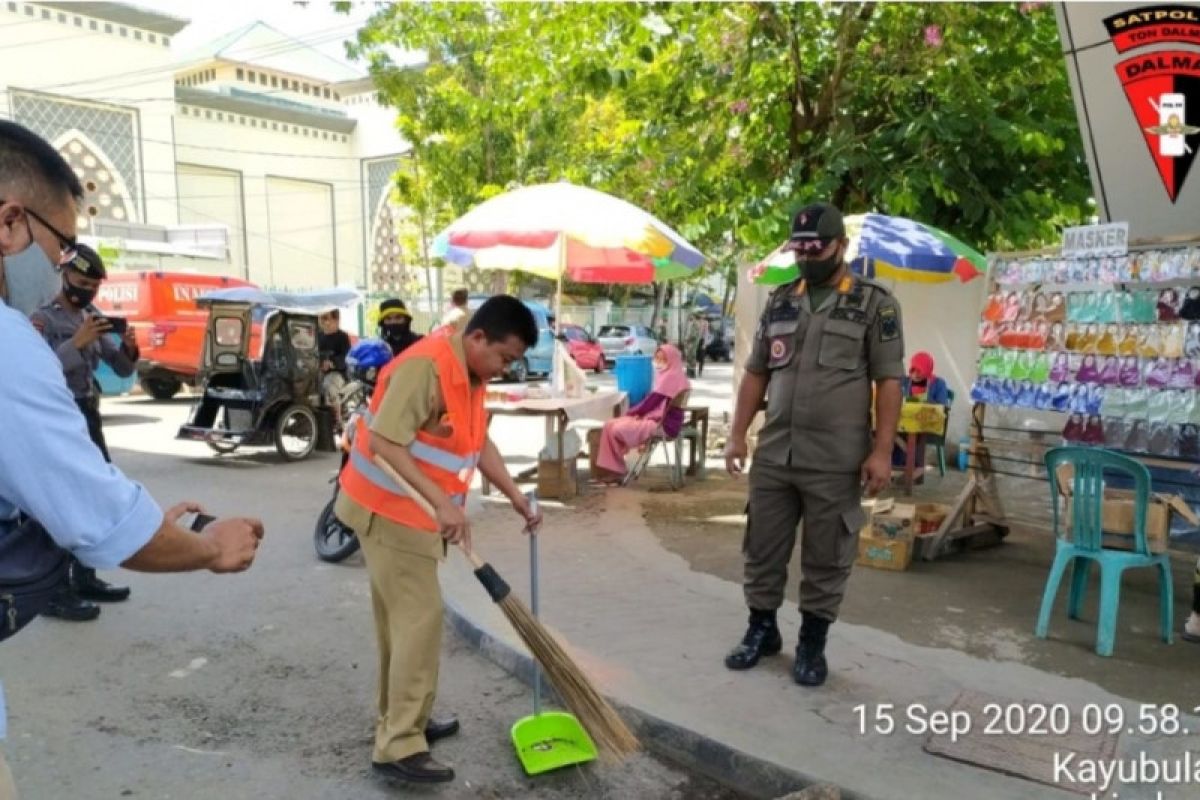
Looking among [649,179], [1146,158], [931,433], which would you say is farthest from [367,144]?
[1146,158]

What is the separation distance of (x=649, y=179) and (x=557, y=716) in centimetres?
822

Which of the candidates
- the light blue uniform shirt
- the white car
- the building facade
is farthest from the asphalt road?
the white car

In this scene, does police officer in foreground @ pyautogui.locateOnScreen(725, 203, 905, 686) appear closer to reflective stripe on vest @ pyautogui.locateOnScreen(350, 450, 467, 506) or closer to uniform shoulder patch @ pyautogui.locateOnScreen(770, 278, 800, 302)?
uniform shoulder patch @ pyautogui.locateOnScreen(770, 278, 800, 302)

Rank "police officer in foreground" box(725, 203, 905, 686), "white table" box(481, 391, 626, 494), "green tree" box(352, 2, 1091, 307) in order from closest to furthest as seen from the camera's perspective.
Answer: "police officer in foreground" box(725, 203, 905, 686) < "white table" box(481, 391, 626, 494) < "green tree" box(352, 2, 1091, 307)

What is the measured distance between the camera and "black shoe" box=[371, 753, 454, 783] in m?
2.97

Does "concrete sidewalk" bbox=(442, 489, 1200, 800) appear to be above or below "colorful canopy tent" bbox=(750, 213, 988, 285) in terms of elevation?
below

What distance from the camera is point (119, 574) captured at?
546 cm

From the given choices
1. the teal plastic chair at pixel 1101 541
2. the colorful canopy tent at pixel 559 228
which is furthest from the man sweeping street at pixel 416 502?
the colorful canopy tent at pixel 559 228

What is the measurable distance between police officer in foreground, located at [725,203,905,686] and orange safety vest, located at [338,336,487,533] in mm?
1384

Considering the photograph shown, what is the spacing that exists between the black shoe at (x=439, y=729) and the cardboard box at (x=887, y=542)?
9.71 ft

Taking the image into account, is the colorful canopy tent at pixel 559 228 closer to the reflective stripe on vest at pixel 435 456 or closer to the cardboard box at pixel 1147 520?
the cardboard box at pixel 1147 520

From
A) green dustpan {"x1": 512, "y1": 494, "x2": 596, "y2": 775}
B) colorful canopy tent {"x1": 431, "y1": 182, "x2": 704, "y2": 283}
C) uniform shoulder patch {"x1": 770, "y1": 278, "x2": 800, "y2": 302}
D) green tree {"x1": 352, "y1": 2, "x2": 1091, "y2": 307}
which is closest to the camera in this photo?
green dustpan {"x1": 512, "y1": 494, "x2": 596, "y2": 775}

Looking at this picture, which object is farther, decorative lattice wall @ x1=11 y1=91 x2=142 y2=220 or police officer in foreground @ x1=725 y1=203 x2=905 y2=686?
decorative lattice wall @ x1=11 y1=91 x2=142 y2=220

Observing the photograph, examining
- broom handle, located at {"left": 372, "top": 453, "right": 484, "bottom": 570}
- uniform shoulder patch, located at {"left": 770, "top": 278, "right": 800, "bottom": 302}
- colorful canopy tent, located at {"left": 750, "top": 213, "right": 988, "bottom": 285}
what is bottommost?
broom handle, located at {"left": 372, "top": 453, "right": 484, "bottom": 570}
